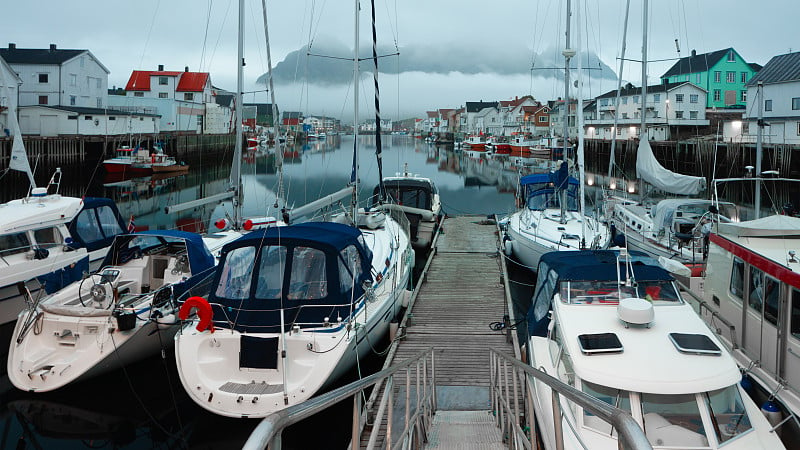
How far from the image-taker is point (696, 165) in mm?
46406

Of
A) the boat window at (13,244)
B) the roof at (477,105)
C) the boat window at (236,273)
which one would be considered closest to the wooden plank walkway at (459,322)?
Result: the boat window at (236,273)

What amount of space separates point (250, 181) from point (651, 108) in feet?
150

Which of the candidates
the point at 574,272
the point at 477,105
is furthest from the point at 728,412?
the point at 477,105

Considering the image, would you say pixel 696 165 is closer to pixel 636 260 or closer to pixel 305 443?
pixel 636 260

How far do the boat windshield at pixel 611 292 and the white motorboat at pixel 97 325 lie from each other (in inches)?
266

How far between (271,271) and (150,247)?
443cm

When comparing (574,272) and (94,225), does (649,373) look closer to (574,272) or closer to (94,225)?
(574,272)

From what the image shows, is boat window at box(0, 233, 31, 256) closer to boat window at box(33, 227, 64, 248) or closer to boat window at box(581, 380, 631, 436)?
boat window at box(33, 227, 64, 248)

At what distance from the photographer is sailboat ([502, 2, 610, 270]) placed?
17062 mm

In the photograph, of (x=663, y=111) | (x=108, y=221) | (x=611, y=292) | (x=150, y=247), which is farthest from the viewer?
(x=663, y=111)

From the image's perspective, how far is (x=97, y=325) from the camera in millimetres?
9969

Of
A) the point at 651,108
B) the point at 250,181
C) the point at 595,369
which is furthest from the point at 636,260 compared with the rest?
the point at 651,108

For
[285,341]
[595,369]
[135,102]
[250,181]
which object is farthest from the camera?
[135,102]

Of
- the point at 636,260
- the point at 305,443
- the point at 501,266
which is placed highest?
the point at 636,260
